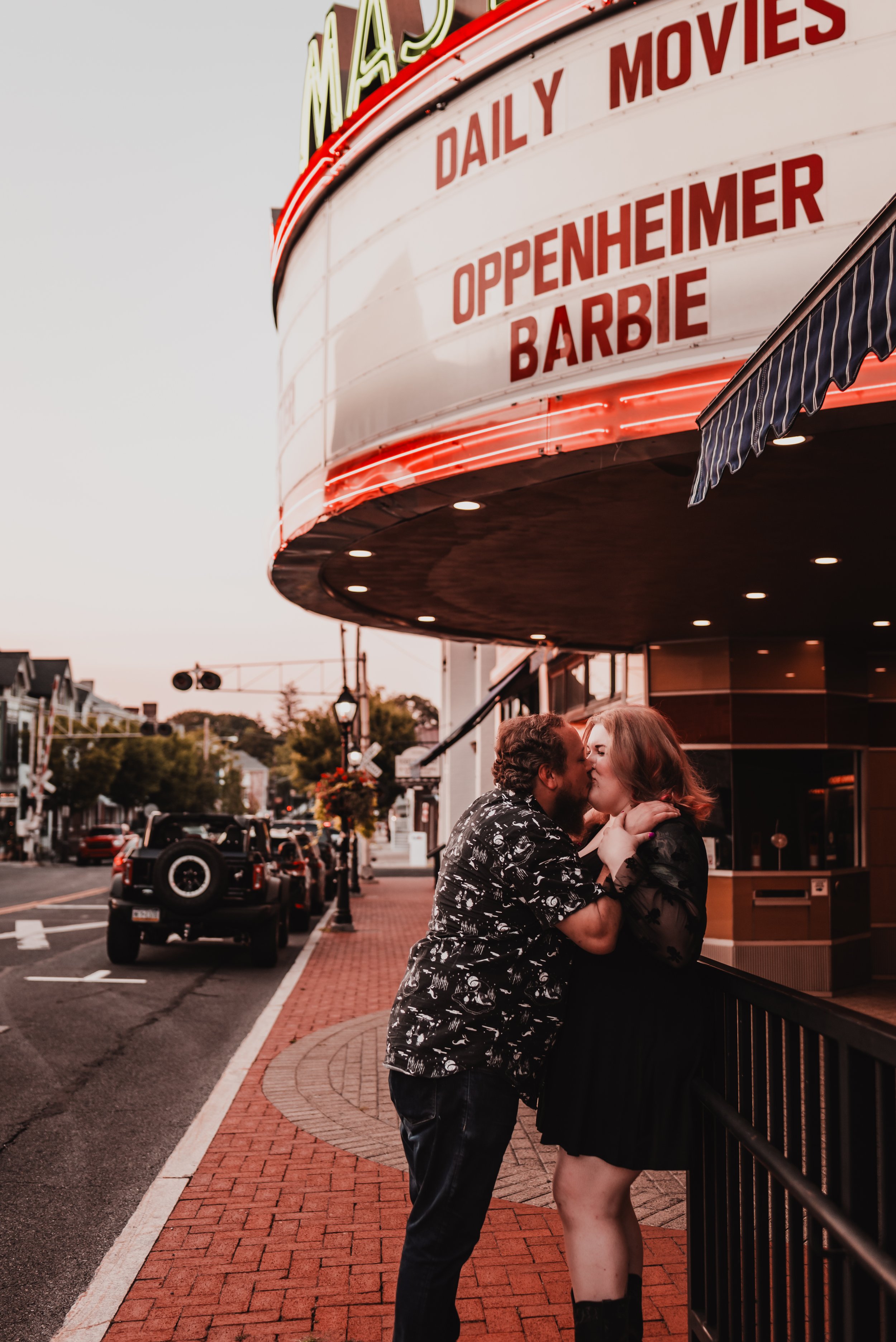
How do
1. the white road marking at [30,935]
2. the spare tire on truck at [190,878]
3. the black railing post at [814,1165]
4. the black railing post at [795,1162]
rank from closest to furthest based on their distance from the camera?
the black railing post at [814,1165]
the black railing post at [795,1162]
the spare tire on truck at [190,878]
the white road marking at [30,935]

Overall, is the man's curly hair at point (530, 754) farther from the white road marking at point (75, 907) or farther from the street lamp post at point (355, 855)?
the street lamp post at point (355, 855)

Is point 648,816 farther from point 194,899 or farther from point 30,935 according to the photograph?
point 30,935

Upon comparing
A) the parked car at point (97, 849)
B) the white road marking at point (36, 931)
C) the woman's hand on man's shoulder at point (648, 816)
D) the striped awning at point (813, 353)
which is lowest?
the parked car at point (97, 849)

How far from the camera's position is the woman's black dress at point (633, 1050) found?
2.89m

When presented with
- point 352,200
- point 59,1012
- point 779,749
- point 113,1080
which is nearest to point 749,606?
point 779,749

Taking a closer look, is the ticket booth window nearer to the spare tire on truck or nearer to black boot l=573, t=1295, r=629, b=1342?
the spare tire on truck

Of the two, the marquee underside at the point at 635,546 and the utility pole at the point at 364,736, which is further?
the utility pole at the point at 364,736

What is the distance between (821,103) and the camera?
5.21 metres

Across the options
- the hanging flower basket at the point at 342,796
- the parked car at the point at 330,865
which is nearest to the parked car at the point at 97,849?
the parked car at the point at 330,865

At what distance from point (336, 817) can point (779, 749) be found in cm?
1124

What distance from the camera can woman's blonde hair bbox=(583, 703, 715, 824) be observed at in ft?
9.95

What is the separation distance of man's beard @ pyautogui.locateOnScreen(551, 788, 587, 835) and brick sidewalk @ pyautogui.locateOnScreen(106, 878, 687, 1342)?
6.02 feet

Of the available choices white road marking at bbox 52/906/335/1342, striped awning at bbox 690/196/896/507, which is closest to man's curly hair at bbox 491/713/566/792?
striped awning at bbox 690/196/896/507

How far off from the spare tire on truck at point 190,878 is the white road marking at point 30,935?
106 inches
